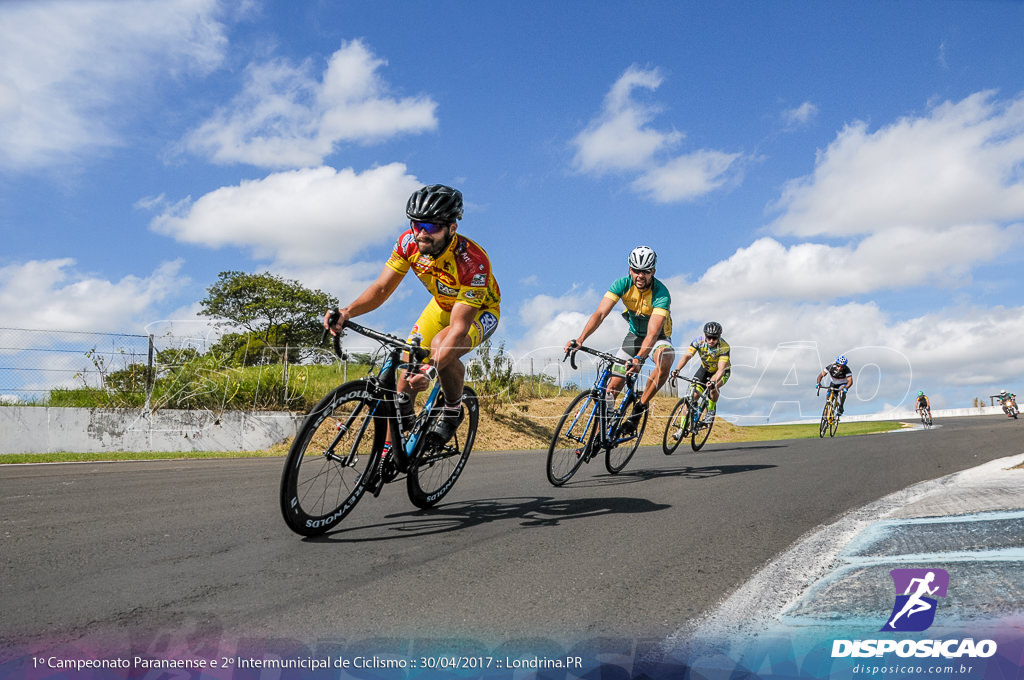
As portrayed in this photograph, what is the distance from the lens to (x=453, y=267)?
199 inches

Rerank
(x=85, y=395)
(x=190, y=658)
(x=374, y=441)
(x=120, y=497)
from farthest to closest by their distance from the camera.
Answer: (x=85, y=395), (x=120, y=497), (x=374, y=441), (x=190, y=658)

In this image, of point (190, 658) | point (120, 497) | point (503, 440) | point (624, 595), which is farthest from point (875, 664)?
point (503, 440)

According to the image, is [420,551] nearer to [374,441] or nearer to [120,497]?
[374,441]

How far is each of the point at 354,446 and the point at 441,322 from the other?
4.63 feet

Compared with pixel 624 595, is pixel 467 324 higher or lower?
higher

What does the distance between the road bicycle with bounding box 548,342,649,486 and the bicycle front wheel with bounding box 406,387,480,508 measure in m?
1.40

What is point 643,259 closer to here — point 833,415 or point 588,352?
point 588,352

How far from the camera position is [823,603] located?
8.18ft

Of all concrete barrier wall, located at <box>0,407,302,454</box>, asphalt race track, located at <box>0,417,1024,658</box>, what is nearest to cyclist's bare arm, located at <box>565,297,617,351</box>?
asphalt race track, located at <box>0,417,1024,658</box>

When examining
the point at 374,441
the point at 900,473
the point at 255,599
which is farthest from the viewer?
the point at 900,473

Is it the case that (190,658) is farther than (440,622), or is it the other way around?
(440,622)

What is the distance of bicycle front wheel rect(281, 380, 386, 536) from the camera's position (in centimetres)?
400

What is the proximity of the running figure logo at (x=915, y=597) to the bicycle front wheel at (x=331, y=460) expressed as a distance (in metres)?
2.98

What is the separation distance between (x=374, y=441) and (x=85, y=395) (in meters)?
15.7
